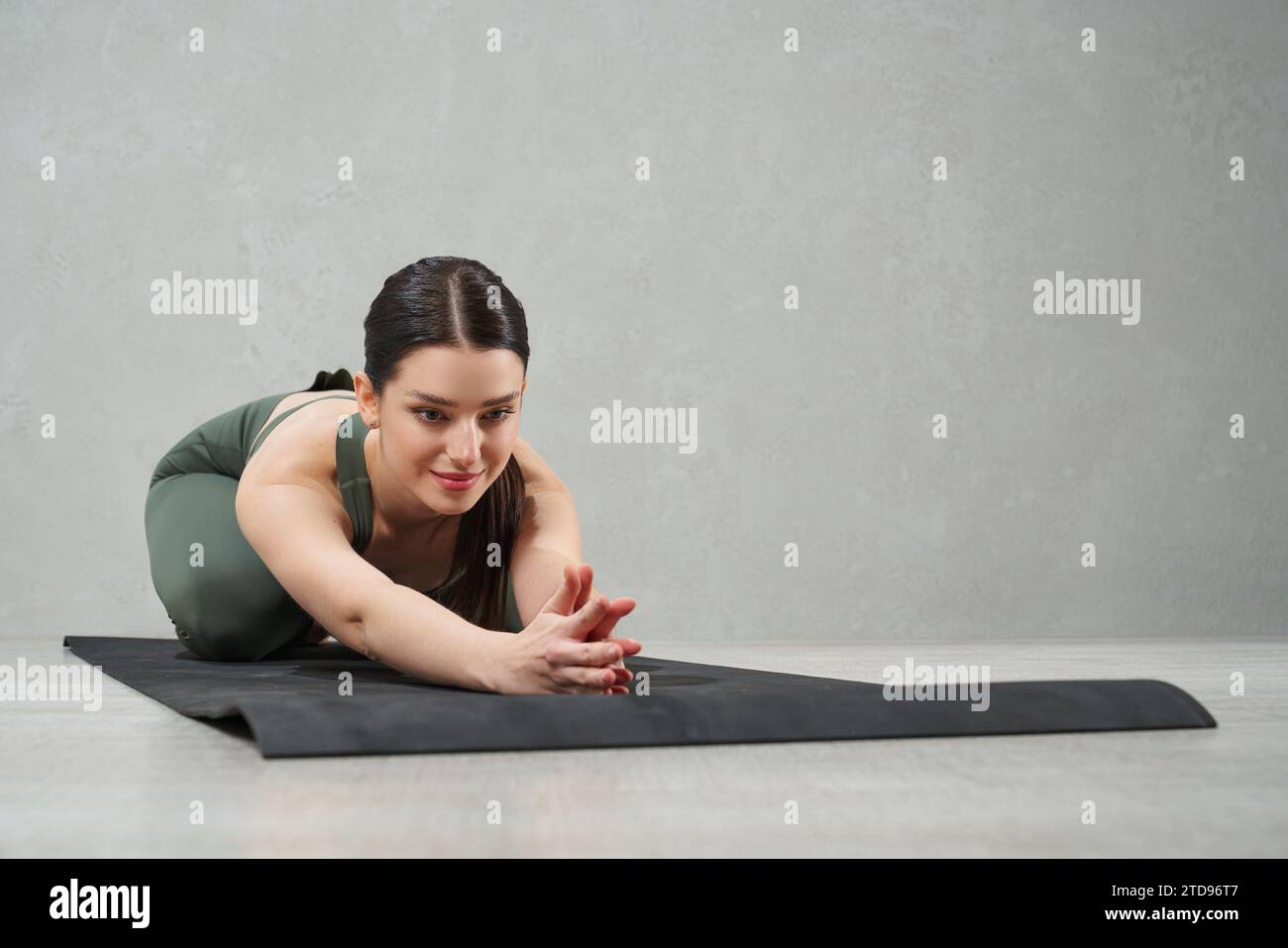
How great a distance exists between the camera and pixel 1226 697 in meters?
1.49

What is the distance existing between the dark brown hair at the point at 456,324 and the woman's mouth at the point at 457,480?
132 mm

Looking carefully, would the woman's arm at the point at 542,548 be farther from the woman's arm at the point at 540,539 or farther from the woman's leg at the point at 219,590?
the woman's leg at the point at 219,590

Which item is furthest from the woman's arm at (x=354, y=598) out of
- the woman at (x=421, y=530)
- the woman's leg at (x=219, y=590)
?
the woman's leg at (x=219, y=590)

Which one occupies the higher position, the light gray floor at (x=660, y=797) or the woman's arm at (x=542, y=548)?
the woman's arm at (x=542, y=548)

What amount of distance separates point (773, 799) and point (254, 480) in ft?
3.03

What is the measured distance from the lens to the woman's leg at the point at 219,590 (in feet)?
6.17

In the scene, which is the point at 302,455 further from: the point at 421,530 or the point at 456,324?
the point at 456,324

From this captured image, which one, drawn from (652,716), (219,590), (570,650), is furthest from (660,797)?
(219,590)

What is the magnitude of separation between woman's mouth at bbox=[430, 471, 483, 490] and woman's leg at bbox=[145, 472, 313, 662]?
58 cm

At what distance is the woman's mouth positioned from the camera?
1413mm
